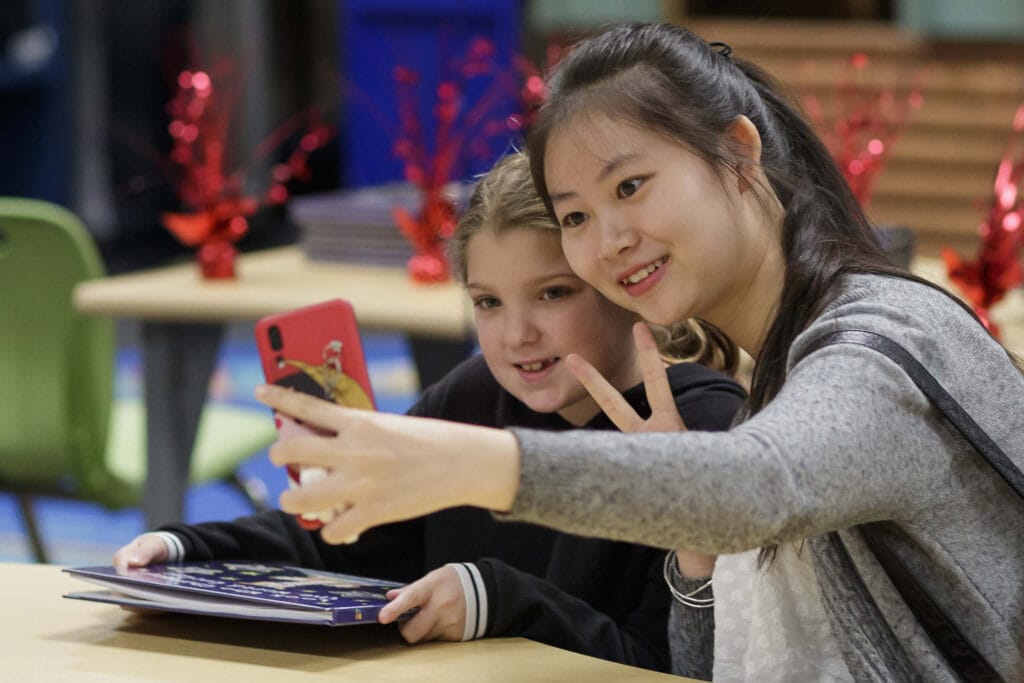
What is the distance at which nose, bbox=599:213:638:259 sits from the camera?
47.5 inches

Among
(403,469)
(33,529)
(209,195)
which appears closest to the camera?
(403,469)

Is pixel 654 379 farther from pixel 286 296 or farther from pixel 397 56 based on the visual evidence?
pixel 397 56

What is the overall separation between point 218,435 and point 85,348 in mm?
389

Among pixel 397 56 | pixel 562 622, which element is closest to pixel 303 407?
pixel 562 622

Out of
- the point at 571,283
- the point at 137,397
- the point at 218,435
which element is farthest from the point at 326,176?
the point at 571,283

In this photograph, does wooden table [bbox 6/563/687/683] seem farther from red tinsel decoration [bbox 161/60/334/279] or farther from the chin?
red tinsel decoration [bbox 161/60/334/279]

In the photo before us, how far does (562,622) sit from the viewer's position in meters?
1.32

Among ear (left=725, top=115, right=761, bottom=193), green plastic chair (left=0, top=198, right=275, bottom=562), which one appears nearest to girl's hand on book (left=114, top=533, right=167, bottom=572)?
ear (left=725, top=115, right=761, bottom=193)

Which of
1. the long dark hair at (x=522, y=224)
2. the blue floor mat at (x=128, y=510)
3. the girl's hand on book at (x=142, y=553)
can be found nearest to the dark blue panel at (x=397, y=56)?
the blue floor mat at (x=128, y=510)

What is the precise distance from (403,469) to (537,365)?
0.61 m

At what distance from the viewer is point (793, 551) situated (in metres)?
1.21

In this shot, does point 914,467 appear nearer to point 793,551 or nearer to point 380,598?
point 793,551

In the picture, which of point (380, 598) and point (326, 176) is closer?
point (380, 598)

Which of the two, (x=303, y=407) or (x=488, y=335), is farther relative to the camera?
(x=488, y=335)
